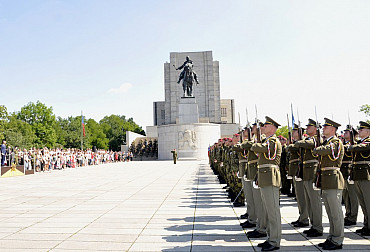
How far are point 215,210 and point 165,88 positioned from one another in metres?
59.1

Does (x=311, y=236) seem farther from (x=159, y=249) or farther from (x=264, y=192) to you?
(x=159, y=249)

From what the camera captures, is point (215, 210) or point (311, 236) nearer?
point (311, 236)

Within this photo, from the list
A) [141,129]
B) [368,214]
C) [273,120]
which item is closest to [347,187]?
[368,214]

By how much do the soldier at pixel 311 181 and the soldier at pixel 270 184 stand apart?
992 millimetres

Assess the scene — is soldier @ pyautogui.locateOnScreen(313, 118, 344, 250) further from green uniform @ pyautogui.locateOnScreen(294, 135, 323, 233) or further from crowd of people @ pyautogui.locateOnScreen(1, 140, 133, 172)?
crowd of people @ pyautogui.locateOnScreen(1, 140, 133, 172)

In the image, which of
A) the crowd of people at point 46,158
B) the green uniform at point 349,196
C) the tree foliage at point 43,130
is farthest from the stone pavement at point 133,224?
the tree foliage at point 43,130

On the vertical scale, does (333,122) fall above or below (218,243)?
above

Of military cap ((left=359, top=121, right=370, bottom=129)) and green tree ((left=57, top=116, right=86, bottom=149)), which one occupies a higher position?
green tree ((left=57, top=116, right=86, bottom=149))

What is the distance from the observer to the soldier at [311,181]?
5.27m

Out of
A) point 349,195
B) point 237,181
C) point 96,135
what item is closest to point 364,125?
point 349,195

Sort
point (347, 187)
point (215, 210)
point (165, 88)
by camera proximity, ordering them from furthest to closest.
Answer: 1. point (165, 88)
2. point (215, 210)
3. point (347, 187)

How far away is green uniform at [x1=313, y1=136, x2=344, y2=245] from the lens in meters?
4.62

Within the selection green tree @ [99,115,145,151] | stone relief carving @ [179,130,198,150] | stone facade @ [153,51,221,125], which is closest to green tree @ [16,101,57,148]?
stone facade @ [153,51,221,125]

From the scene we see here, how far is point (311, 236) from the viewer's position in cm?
522
